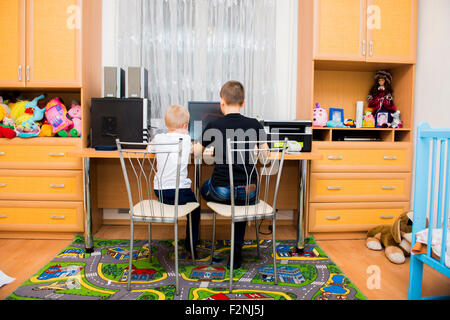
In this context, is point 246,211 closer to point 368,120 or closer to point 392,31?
point 368,120

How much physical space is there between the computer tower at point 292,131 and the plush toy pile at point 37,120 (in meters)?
1.51

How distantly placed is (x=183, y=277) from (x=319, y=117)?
167cm

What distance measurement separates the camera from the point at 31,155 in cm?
243

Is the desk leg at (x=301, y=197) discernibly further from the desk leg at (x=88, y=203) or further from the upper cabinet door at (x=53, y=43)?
the upper cabinet door at (x=53, y=43)

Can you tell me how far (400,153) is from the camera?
101 inches

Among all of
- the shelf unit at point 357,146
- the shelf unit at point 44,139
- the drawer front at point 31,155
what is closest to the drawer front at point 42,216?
the shelf unit at point 44,139

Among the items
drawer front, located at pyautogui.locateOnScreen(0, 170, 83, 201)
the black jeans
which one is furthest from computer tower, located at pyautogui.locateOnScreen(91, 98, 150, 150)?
the black jeans

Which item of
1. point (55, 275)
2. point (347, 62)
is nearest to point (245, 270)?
point (55, 275)

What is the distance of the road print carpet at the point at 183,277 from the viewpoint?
5.36 feet

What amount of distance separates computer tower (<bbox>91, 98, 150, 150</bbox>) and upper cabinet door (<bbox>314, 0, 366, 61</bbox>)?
145 centimetres

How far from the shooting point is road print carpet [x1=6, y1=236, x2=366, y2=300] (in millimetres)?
1634

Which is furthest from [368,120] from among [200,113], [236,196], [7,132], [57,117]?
[7,132]

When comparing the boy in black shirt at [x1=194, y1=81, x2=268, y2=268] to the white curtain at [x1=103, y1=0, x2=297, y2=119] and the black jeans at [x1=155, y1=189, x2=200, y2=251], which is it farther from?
the white curtain at [x1=103, y1=0, x2=297, y2=119]

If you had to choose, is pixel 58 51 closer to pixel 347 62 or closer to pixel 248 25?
pixel 248 25
